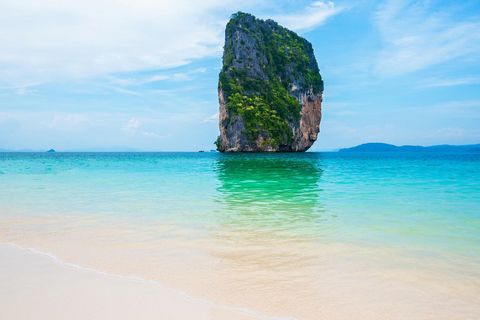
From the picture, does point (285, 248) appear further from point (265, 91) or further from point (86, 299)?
point (265, 91)

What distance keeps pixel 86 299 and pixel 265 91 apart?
3352 inches

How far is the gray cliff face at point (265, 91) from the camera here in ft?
260

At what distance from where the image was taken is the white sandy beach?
3.02 meters

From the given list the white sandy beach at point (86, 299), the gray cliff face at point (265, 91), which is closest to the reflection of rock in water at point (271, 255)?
the white sandy beach at point (86, 299)

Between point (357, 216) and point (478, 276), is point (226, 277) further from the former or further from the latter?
point (357, 216)

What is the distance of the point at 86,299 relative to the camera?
3305mm

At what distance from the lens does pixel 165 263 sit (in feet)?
14.6

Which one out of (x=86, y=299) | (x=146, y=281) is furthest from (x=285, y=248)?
(x=86, y=299)

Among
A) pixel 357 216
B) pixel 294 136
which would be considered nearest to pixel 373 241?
pixel 357 216

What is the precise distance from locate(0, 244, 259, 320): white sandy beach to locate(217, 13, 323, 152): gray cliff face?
244 feet

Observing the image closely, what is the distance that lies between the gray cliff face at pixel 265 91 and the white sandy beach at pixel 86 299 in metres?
74.4

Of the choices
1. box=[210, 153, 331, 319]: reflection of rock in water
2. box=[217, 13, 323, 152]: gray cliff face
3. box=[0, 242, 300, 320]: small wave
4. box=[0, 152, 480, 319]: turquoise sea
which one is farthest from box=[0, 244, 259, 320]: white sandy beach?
box=[217, 13, 323, 152]: gray cliff face

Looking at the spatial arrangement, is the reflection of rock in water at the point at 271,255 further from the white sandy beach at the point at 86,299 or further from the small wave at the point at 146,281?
the white sandy beach at the point at 86,299

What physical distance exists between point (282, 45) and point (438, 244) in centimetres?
9844
